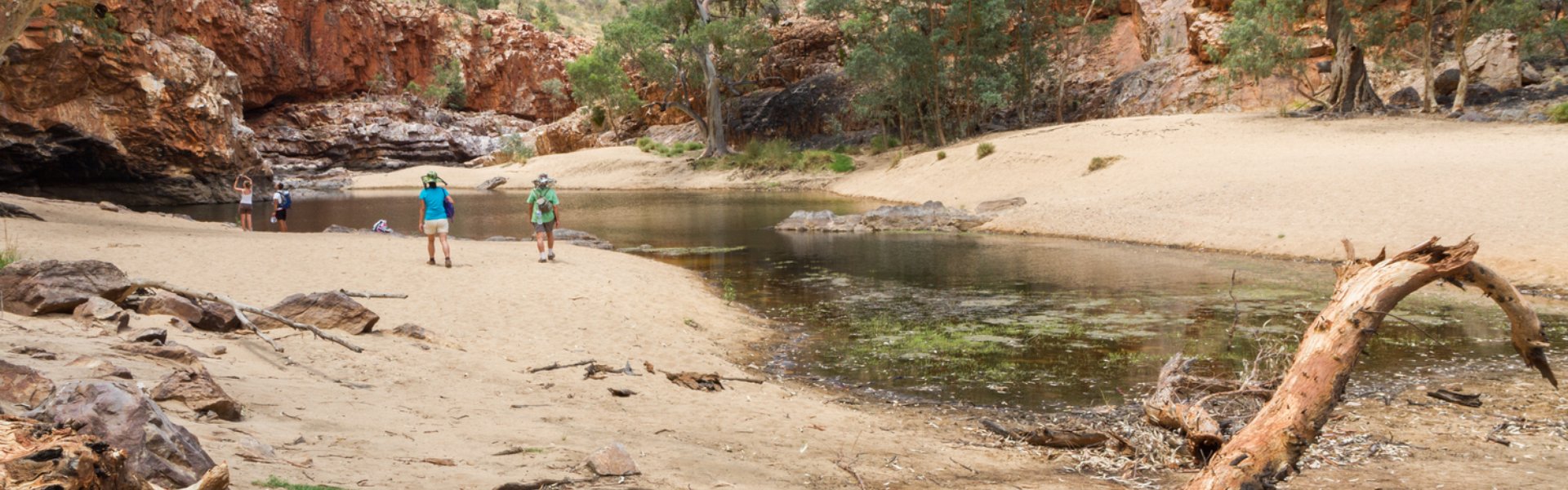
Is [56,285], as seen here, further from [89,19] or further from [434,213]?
[89,19]

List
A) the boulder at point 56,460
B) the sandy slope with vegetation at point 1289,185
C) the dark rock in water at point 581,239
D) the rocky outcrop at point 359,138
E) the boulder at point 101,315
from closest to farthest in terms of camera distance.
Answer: the boulder at point 56,460 → the boulder at point 101,315 → the sandy slope with vegetation at point 1289,185 → the dark rock in water at point 581,239 → the rocky outcrop at point 359,138

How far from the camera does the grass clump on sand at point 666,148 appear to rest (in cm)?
5453

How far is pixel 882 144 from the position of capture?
151ft

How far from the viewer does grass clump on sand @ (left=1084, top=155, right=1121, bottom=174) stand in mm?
27094

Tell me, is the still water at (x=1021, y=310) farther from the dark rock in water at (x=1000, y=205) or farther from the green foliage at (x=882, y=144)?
the green foliage at (x=882, y=144)

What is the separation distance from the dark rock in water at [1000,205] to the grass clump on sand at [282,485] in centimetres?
2275

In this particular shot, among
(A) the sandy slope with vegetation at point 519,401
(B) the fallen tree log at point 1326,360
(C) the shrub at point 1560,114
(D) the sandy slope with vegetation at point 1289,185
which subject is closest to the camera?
(B) the fallen tree log at point 1326,360

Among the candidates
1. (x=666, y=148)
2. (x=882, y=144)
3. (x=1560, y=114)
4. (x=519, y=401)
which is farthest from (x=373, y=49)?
(x=519, y=401)

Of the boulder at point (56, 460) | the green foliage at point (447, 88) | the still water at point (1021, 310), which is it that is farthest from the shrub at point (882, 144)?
the boulder at point (56, 460)

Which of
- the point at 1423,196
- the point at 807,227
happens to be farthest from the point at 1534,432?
the point at 807,227

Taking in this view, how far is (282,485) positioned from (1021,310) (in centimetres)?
1002

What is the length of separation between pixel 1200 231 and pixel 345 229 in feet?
63.5

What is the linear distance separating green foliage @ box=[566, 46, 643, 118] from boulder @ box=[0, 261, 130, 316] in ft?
147

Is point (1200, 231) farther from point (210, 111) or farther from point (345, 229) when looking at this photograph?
point (210, 111)
